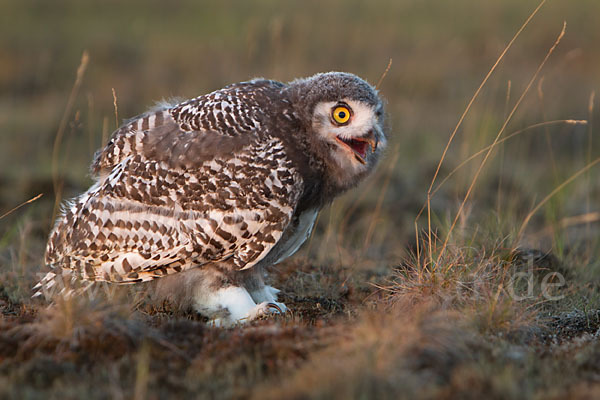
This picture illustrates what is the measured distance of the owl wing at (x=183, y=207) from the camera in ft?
13.3

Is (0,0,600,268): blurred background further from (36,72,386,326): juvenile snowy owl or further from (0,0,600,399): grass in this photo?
(36,72,386,326): juvenile snowy owl

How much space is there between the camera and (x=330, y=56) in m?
15.2

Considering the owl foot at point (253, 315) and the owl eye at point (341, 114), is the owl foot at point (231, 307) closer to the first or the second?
the owl foot at point (253, 315)

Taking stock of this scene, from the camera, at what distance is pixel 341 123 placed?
13.9ft

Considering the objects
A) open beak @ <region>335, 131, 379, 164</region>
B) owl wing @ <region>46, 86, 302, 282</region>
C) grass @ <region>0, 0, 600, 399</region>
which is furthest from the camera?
open beak @ <region>335, 131, 379, 164</region>

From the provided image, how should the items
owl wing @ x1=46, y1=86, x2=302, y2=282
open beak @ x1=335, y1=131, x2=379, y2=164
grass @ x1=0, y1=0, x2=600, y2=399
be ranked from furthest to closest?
1. open beak @ x1=335, y1=131, x2=379, y2=164
2. owl wing @ x1=46, y1=86, x2=302, y2=282
3. grass @ x1=0, y1=0, x2=600, y2=399

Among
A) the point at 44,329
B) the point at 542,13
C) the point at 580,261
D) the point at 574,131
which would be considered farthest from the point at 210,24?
the point at 44,329

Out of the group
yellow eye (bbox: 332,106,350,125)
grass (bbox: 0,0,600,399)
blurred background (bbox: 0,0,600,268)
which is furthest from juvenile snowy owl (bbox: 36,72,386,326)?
blurred background (bbox: 0,0,600,268)

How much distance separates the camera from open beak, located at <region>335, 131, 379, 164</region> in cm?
421

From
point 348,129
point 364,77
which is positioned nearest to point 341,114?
point 348,129

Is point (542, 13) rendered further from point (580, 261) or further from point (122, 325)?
point (122, 325)

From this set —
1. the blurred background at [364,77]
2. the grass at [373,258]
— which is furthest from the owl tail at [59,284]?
the blurred background at [364,77]

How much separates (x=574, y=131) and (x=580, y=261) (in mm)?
7231

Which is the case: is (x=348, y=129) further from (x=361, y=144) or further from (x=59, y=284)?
(x=59, y=284)
